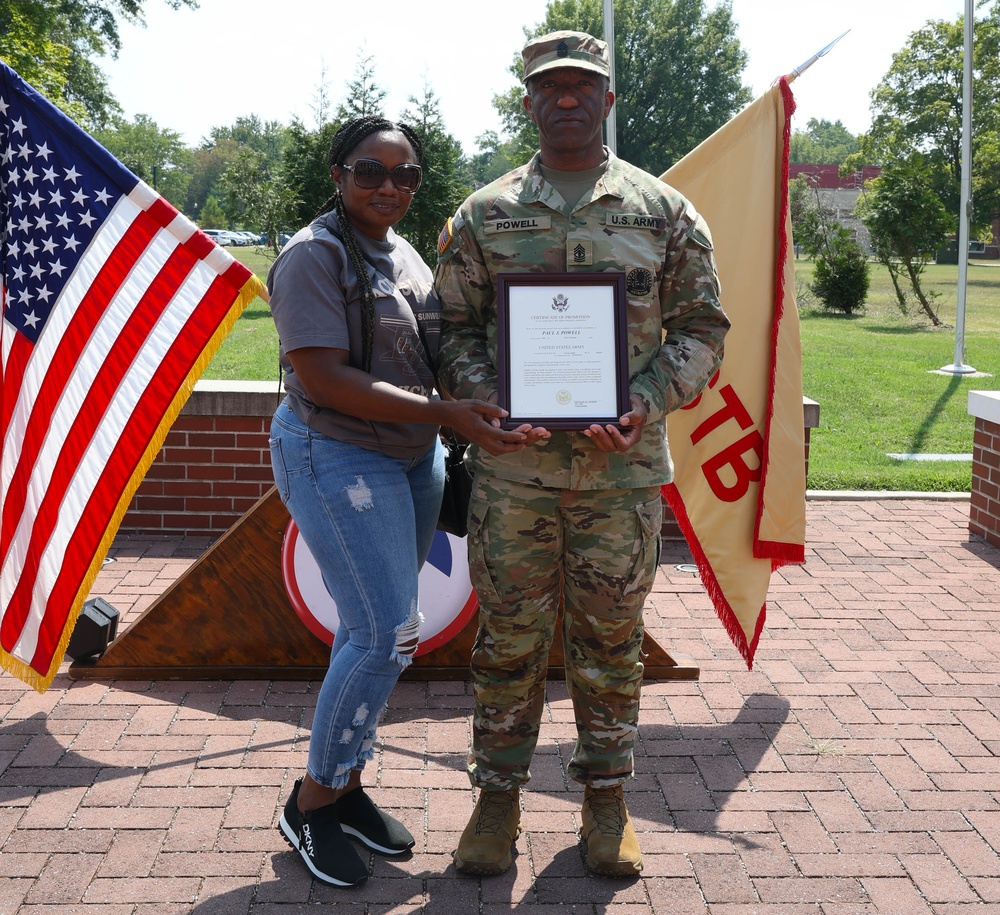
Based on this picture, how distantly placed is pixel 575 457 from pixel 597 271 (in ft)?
1.66

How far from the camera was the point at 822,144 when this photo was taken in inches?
7288

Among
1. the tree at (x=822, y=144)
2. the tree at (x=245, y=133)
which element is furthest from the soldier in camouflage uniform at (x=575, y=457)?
the tree at (x=822, y=144)

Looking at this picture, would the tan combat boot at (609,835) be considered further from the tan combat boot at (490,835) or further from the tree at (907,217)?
the tree at (907,217)

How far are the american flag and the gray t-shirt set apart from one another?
1.16 meters

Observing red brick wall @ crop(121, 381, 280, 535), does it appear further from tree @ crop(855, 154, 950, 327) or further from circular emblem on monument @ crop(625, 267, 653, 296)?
tree @ crop(855, 154, 950, 327)

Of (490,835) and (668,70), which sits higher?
(668,70)

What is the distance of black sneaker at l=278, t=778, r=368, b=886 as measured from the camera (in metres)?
3.04

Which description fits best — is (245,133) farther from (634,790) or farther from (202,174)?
(634,790)

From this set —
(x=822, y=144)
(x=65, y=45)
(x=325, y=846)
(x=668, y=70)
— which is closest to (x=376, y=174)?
(x=325, y=846)

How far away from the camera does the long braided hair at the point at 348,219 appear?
9.44 ft

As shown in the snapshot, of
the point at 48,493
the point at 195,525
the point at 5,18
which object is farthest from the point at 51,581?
the point at 5,18

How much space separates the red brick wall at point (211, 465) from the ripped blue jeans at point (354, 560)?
11.1ft

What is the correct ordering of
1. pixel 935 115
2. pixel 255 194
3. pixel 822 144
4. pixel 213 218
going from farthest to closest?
pixel 822 144 → pixel 213 218 → pixel 935 115 → pixel 255 194

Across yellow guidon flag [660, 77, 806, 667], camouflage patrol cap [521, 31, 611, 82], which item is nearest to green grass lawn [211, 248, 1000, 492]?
yellow guidon flag [660, 77, 806, 667]
